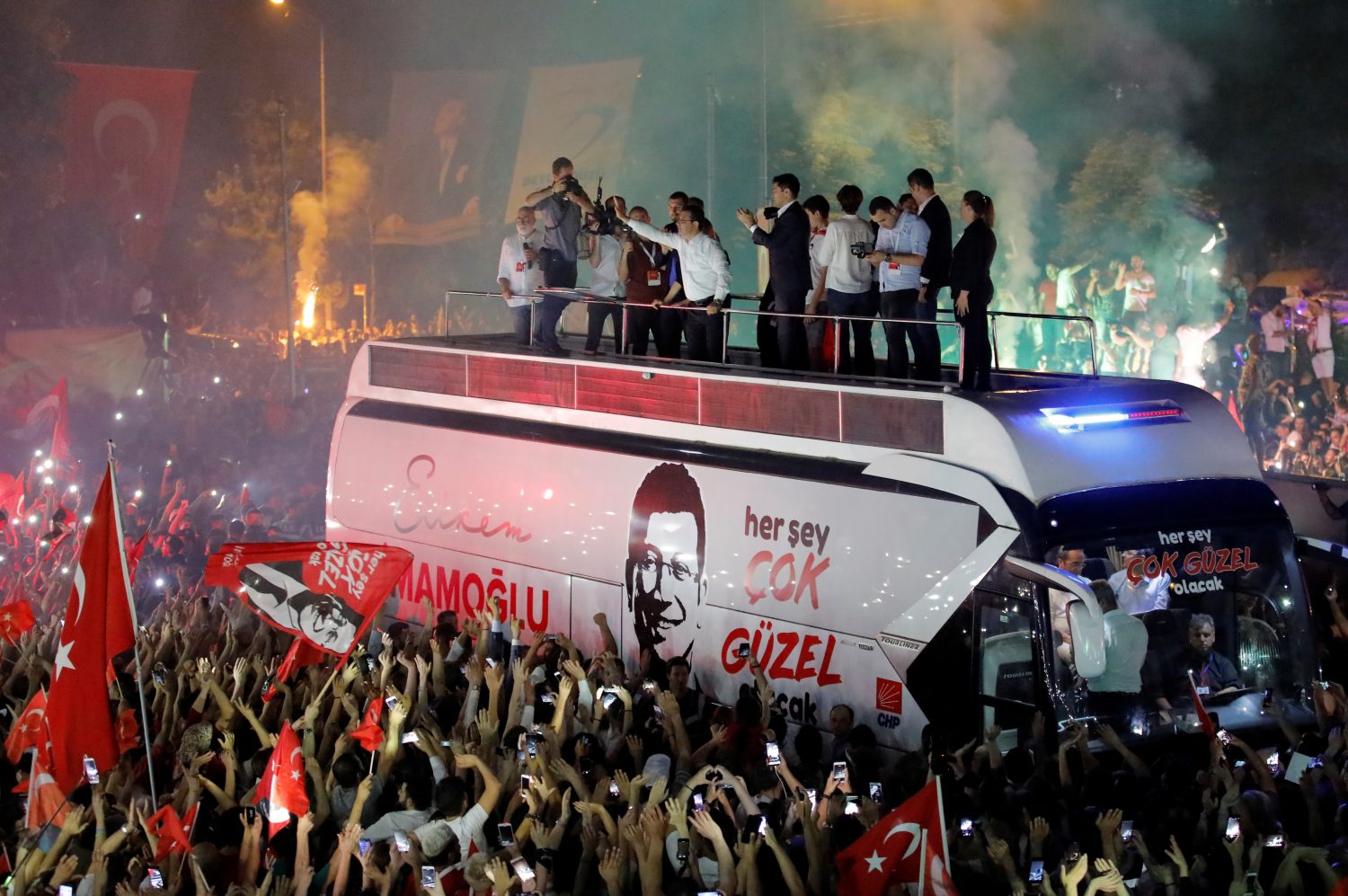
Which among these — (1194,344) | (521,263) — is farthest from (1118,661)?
(1194,344)

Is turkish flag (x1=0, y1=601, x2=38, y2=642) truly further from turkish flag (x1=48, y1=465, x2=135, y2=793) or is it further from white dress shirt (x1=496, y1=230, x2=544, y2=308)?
white dress shirt (x1=496, y1=230, x2=544, y2=308)

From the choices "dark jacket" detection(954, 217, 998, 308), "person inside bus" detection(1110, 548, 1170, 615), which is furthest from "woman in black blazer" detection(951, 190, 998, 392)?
"person inside bus" detection(1110, 548, 1170, 615)

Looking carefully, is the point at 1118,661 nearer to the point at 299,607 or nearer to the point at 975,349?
the point at 975,349

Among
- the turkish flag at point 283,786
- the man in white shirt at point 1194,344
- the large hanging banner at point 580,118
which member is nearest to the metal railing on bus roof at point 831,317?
the turkish flag at point 283,786

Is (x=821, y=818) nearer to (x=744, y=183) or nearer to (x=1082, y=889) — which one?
(x=1082, y=889)

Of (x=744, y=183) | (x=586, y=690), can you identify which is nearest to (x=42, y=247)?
(x=744, y=183)

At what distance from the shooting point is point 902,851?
6.87m

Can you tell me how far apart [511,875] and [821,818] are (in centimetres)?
153

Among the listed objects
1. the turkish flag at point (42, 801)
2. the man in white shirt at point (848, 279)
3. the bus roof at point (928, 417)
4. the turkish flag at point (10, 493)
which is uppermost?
the man in white shirt at point (848, 279)

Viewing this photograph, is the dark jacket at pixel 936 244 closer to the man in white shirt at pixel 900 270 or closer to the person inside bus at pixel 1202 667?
the man in white shirt at pixel 900 270

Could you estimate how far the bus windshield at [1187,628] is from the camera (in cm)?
830

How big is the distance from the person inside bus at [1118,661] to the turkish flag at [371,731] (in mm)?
4006

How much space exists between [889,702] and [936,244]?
11.0 feet

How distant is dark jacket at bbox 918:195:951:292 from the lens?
34.7ft
